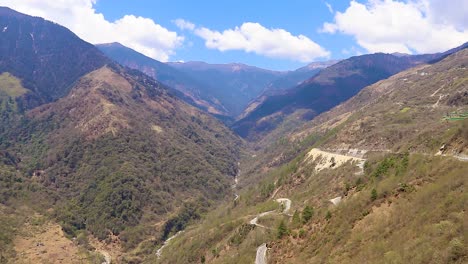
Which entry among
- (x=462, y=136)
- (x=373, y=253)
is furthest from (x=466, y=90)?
(x=373, y=253)

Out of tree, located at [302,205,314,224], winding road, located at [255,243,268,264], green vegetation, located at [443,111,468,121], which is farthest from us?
green vegetation, located at [443,111,468,121]

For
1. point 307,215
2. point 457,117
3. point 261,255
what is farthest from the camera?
point 457,117

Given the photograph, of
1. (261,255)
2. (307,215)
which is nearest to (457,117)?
(307,215)

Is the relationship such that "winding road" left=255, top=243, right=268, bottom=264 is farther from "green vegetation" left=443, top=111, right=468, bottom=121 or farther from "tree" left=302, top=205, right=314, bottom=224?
"green vegetation" left=443, top=111, right=468, bottom=121

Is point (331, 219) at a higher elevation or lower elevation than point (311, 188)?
higher

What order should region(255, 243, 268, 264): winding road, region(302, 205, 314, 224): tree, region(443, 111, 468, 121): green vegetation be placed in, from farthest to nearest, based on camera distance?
region(443, 111, 468, 121): green vegetation < region(255, 243, 268, 264): winding road < region(302, 205, 314, 224): tree

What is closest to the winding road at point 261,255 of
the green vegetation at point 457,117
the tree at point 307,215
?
the tree at point 307,215

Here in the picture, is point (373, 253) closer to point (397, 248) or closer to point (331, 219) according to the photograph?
point (397, 248)

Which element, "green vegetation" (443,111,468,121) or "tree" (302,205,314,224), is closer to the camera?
"tree" (302,205,314,224)

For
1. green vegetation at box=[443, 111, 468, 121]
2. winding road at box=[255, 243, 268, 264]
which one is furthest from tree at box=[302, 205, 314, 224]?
green vegetation at box=[443, 111, 468, 121]

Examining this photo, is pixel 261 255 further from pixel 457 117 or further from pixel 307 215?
pixel 457 117

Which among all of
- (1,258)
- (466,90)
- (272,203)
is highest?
(466,90)
